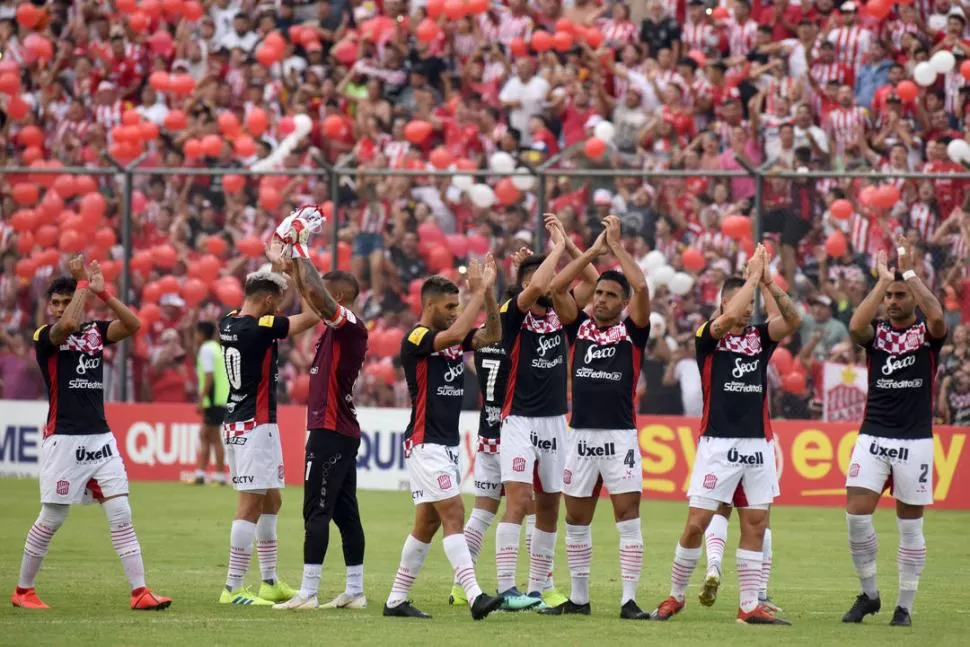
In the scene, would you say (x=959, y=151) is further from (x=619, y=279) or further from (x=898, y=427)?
(x=619, y=279)

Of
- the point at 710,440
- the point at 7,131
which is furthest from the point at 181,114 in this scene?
the point at 710,440

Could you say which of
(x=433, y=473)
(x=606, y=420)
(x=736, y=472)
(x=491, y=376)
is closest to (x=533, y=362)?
(x=491, y=376)

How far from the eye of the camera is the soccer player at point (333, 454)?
11469 millimetres

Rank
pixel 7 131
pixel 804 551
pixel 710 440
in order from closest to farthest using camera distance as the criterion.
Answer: pixel 710 440, pixel 804 551, pixel 7 131

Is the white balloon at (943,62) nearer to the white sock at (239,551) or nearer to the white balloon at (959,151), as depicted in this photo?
the white balloon at (959,151)

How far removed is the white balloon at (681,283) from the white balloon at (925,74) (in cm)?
485

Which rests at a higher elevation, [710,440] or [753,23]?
[753,23]

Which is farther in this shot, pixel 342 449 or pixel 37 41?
pixel 37 41

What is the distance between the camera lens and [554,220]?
11578 mm

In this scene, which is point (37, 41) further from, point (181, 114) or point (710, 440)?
point (710, 440)

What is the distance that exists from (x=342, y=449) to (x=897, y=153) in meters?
12.0

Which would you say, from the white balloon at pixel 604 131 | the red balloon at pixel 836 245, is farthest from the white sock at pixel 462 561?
the white balloon at pixel 604 131

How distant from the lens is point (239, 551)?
1192 centimetres

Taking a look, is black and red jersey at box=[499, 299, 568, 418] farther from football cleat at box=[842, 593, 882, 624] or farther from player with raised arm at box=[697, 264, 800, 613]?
football cleat at box=[842, 593, 882, 624]
